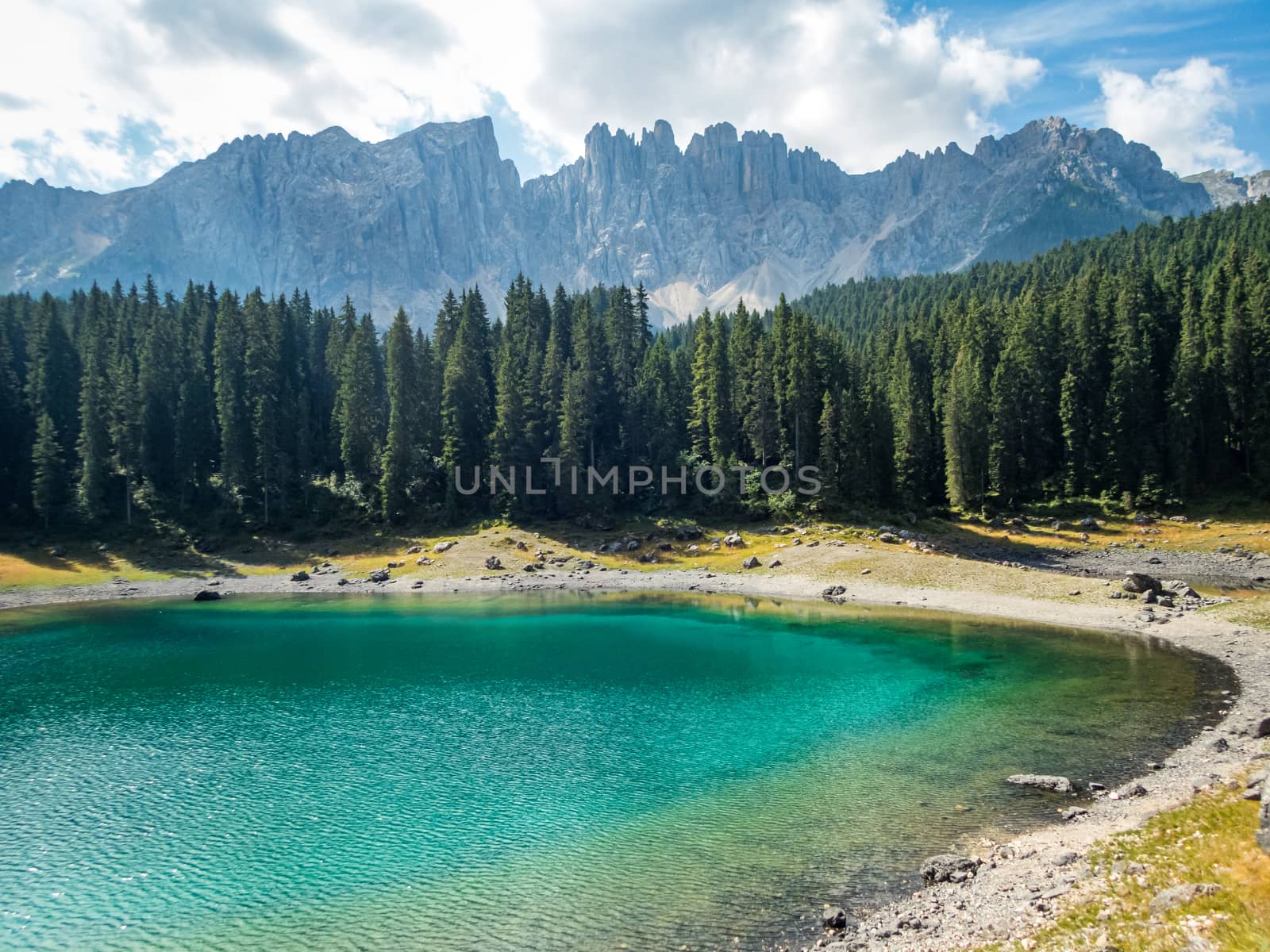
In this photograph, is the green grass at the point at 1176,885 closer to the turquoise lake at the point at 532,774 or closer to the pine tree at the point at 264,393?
the turquoise lake at the point at 532,774

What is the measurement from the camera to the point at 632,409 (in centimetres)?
9881

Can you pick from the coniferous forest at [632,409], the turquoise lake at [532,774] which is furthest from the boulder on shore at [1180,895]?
the coniferous forest at [632,409]

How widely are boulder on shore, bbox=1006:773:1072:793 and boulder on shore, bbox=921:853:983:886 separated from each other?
6037mm

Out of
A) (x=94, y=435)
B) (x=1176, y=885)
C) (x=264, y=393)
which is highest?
(x=264, y=393)

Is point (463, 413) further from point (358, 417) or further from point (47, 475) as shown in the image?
point (47, 475)

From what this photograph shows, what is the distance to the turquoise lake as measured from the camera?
17.5 meters

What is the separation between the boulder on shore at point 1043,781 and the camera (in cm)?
2239

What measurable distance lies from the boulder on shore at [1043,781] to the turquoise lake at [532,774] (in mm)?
865

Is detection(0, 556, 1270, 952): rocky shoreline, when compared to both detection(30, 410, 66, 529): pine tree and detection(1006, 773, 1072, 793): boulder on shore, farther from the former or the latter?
detection(30, 410, 66, 529): pine tree

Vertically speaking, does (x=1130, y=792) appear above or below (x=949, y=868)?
above

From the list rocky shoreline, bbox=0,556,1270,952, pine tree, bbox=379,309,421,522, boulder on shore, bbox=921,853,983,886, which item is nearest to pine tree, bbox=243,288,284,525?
pine tree, bbox=379,309,421,522

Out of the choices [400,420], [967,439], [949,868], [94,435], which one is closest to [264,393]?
[94,435]

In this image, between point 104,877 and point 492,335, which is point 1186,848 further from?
point 492,335

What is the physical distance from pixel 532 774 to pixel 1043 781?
17523mm
